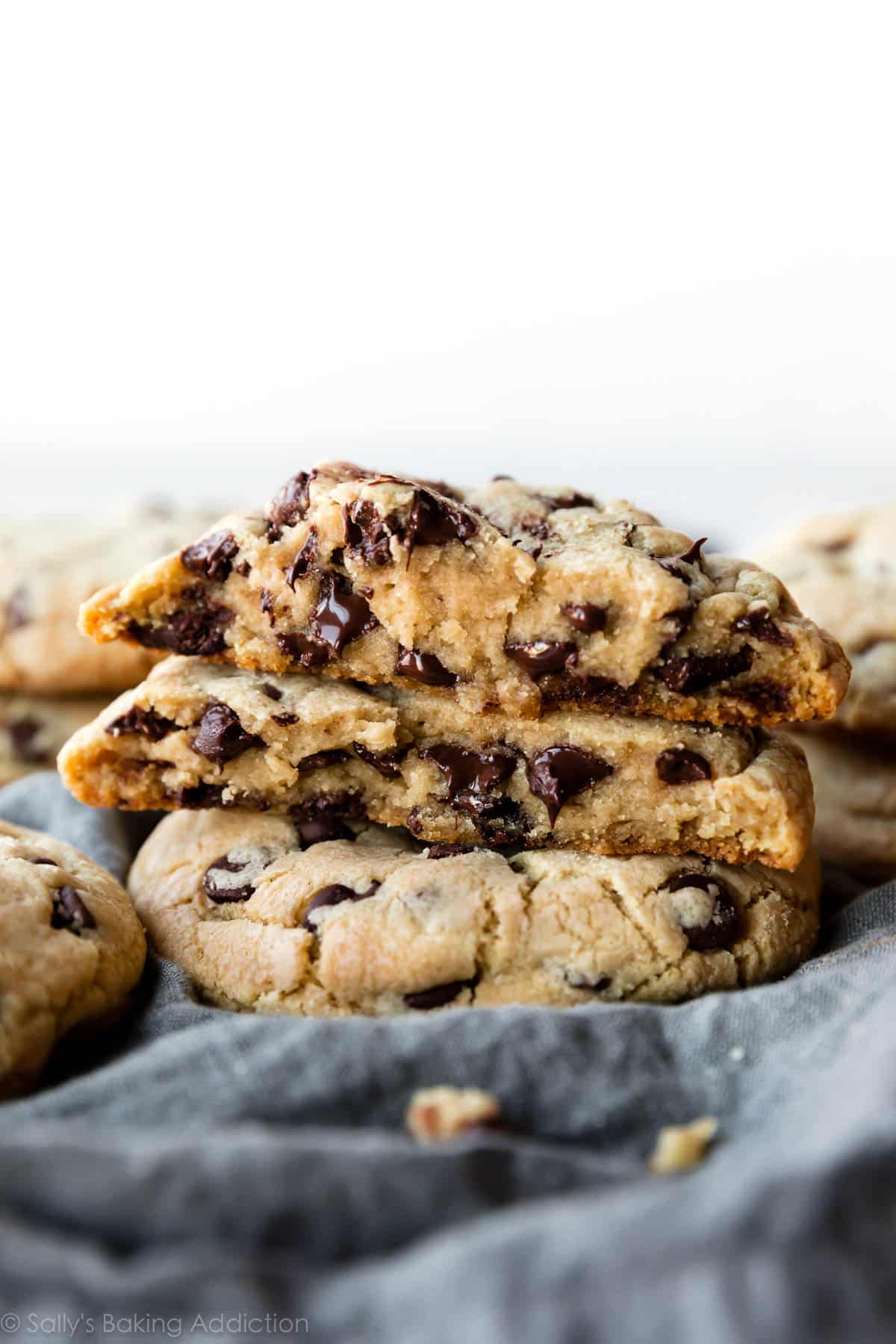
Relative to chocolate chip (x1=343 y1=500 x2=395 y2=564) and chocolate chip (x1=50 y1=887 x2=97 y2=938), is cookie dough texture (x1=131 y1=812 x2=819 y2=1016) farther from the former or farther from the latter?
chocolate chip (x1=343 y1=500 x2=395 y2=564)

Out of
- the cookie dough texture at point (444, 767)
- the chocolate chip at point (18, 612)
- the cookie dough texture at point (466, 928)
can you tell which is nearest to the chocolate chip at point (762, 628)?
the cookie dough texture at point (444, 767)

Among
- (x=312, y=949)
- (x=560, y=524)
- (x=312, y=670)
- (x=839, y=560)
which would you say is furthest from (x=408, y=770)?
(x=839, y=560)

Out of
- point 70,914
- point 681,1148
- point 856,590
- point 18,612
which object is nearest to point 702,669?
point 681,1148

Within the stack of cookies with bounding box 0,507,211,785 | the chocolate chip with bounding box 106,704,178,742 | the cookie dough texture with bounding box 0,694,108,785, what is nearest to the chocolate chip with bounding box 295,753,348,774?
the chocolate chip with bounding box 106,704,178,742

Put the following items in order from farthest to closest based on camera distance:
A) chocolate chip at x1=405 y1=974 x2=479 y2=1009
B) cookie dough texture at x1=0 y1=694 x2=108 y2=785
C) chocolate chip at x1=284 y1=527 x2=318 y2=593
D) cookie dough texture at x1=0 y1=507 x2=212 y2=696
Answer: cookie dough texture at x1=0 y1=694 x2=108 y2=785, cookie dough texture at x1=0 y1=507 x2=212 y2=696, chocolate chip at x1=284 y1=527 x2=318 y2=593, chocolate chip at x1=405 y1=974 x2=479 y2=1009

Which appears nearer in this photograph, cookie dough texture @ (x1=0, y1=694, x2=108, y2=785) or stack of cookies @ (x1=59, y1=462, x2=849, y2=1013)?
stack of cookies @ (x1=59, y1=462, x2=849, y2=1013)

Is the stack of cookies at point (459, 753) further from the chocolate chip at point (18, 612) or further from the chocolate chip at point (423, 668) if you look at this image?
the chocolate chip at point (18, 612)
